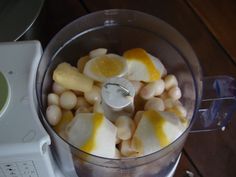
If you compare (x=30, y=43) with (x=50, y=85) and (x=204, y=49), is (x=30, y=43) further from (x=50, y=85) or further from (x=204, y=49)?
(x=204, y=49)

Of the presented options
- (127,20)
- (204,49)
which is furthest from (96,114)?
(204,49)

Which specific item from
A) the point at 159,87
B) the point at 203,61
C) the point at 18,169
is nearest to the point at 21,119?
the point at 18,169

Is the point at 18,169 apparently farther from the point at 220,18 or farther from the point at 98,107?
the point at 220,18

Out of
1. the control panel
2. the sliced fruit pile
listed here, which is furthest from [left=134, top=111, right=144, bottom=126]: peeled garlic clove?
the control panel

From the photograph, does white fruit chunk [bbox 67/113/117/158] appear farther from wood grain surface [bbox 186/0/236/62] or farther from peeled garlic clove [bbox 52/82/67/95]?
wood grain surface [bbox 186/0/236/62]

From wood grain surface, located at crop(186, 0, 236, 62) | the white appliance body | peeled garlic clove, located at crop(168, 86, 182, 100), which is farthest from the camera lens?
wood grain surface, located at crop(186, 0, 236, 62)

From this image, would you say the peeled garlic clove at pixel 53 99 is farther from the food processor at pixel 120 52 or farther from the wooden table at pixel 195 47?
the wooden table at pixel 195 47
